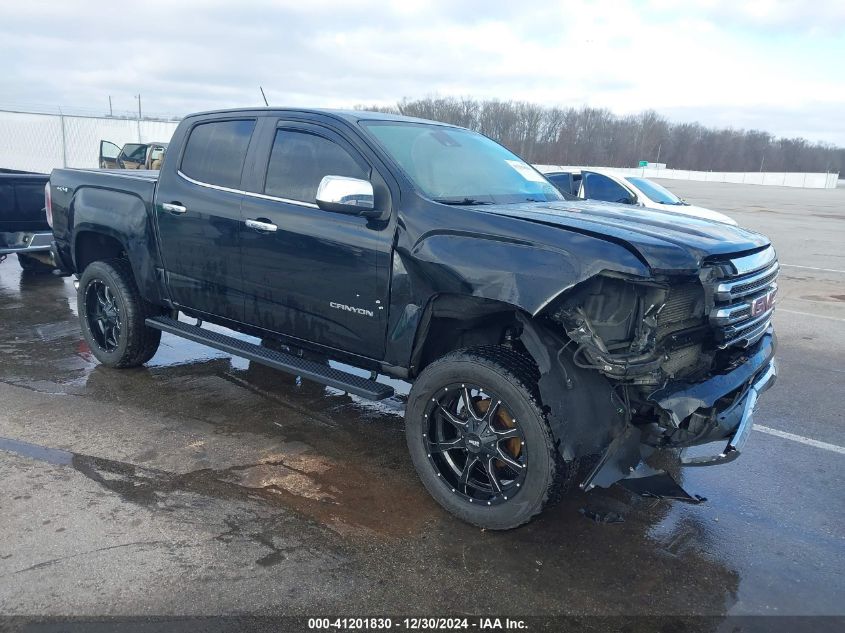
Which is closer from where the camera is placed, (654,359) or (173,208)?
(654,359)

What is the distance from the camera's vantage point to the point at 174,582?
9.79 feet

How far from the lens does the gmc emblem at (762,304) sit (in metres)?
3.44

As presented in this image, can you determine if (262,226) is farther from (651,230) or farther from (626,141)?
(626,141)

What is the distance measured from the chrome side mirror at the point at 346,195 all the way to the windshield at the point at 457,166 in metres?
0.31

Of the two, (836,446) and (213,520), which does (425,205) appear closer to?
(213,520)

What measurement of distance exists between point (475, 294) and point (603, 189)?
9313 mm

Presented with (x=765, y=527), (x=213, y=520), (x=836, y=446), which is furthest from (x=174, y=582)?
(x=836, y=446)

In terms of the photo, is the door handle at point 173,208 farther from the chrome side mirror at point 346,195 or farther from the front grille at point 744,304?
the front grille at point 744,304

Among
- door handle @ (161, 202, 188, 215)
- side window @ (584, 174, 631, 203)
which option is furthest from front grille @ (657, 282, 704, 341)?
side window @ (584, 174, 631, 203)

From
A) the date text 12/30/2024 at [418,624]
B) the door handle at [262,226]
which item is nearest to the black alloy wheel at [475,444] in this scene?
the date text 12/30/2024 at [418,624]

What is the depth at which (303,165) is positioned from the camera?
430cm

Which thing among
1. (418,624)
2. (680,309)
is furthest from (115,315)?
(680,309)

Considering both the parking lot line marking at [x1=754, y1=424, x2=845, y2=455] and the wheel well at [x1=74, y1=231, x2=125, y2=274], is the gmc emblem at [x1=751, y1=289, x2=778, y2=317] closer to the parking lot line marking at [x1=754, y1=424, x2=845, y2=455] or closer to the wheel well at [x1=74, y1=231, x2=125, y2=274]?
the parking lot line marking at [x1=754, y1=424, x2=845, y2=455]

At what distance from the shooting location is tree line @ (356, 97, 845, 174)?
76.8 m
